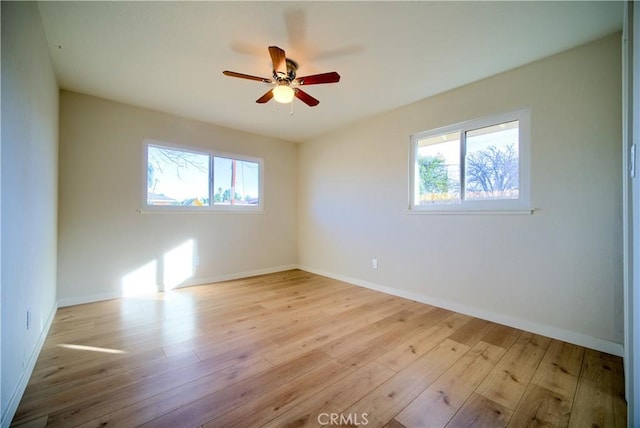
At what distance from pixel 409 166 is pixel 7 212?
3.40 m

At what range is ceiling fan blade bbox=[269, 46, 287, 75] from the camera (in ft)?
6.00

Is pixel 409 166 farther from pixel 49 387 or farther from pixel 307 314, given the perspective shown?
pixel 49 387

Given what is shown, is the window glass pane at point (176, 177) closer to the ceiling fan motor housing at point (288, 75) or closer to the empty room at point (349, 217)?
the empty room at point (349, 217)

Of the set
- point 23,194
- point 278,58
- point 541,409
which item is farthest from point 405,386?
point 23,194

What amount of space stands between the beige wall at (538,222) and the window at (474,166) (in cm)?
9

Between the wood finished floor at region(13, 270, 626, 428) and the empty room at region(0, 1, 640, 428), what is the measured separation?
17 millimetres

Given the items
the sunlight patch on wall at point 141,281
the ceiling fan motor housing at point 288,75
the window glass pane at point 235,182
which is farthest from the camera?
the window glass pane at point 235,182

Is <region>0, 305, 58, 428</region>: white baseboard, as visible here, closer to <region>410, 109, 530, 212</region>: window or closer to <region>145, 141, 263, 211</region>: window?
<region>145, 141, 263, 211</region>: window

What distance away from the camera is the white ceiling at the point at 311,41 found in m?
1.77

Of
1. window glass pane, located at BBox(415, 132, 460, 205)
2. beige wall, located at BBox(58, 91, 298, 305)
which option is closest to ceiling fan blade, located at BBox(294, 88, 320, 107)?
window glass pane, located at BBox(415, 132, 460, 205)

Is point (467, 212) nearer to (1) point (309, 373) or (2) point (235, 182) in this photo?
(1) point (309, 373)

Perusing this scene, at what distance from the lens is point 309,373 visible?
1696mm

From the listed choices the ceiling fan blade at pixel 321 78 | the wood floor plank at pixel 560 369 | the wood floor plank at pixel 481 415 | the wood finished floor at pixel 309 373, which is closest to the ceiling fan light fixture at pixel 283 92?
the ceiling fan blade at pixel 321 78

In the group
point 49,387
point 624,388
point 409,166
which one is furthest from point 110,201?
point 624,388
